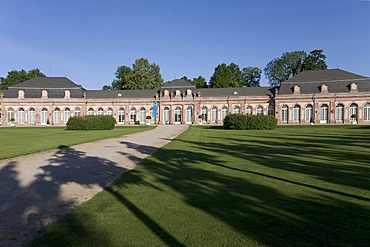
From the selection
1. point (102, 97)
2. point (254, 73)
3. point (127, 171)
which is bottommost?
point (127, 171)

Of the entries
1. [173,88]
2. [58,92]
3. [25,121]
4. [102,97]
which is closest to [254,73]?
[173,88]

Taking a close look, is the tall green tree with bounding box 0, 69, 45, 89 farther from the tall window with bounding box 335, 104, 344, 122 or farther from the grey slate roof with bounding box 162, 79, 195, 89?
the tall window with bounding box 335, 104, 344, 122

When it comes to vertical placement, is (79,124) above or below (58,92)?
below

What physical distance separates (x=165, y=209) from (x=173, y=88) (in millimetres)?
61314

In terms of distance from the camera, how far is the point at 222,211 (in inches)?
197

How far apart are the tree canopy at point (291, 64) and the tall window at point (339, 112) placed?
87.7 feet

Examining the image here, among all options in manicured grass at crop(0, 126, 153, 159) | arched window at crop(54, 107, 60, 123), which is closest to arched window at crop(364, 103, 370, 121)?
manicured grass at crop(0, 126, 153, 159)

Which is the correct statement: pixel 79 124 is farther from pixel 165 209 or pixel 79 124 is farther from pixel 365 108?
pixel 365 108

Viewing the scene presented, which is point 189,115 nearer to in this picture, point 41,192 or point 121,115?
point 121,115

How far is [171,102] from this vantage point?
64812mm

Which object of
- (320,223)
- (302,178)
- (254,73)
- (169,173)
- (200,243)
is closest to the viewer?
(200,243)

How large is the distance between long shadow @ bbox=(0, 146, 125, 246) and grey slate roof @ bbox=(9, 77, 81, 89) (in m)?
59.2

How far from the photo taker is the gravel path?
14.8ft

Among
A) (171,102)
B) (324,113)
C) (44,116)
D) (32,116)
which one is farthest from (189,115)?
(32,116)
